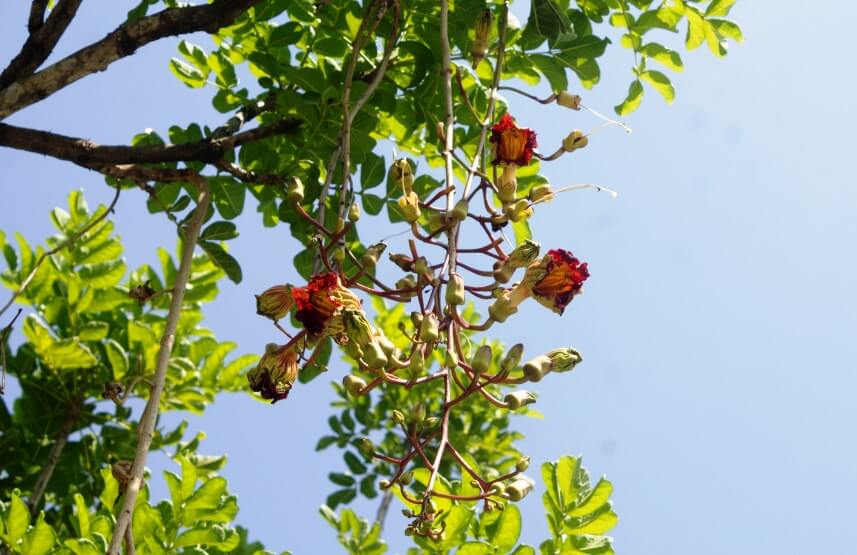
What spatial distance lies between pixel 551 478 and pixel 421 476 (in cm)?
27

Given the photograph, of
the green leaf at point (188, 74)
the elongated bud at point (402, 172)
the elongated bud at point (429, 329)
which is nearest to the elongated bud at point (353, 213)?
the elongated bud at point (402, 172)

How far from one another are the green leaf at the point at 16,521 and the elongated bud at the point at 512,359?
1.07m

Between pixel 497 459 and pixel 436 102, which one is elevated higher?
pixel 497 459

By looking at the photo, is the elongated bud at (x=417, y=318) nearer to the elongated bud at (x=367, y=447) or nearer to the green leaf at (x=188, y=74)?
the elongated bud at (x=367, y=447)

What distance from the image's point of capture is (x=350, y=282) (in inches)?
43.1

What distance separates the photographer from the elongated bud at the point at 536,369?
100 cm

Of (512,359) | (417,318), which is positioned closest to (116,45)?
(417,318)

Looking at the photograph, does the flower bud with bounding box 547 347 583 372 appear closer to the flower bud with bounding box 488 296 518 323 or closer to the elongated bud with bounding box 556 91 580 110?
the flower bud with bounding box 488 296 518 323

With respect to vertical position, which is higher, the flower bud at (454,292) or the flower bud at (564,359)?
the flower bud at (454,292)

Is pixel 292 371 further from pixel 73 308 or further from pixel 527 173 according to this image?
pixel 73 308

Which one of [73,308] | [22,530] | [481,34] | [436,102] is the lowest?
[22,530]

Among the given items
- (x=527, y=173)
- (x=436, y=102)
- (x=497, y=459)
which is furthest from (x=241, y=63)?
(x=497, y=459)

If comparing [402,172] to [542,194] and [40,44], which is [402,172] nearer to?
[542,194]

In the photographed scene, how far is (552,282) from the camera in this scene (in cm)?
106
